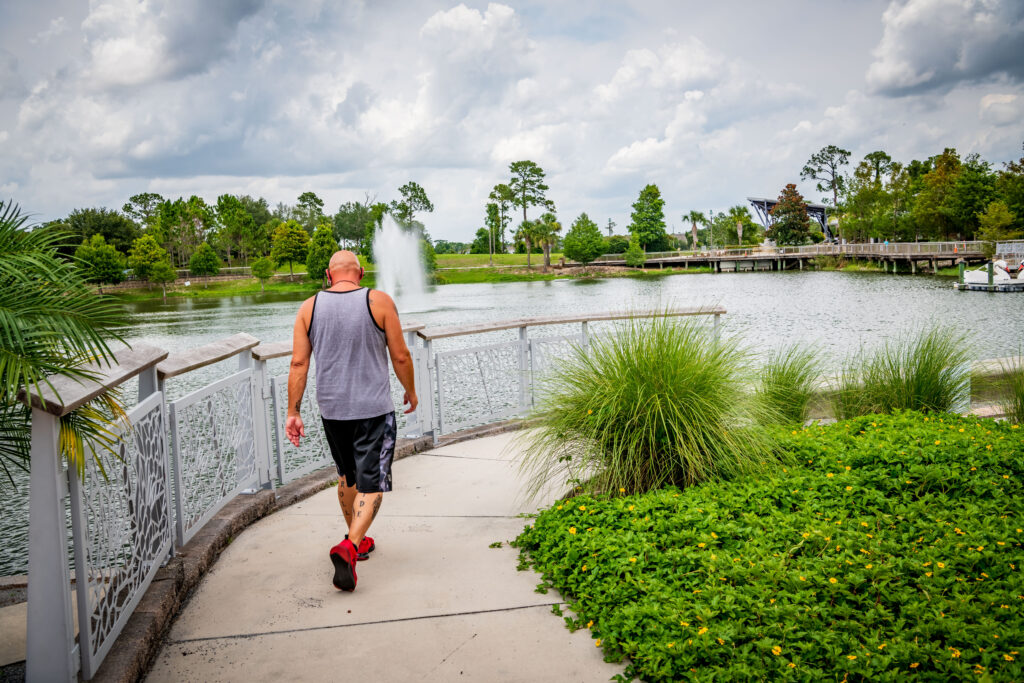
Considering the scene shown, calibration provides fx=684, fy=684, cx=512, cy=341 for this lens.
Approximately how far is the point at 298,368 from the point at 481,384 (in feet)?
10.9

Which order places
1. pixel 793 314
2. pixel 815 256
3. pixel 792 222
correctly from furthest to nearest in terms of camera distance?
1. pixel 792 222
2. pixel 815 256
3. pixel 793 314

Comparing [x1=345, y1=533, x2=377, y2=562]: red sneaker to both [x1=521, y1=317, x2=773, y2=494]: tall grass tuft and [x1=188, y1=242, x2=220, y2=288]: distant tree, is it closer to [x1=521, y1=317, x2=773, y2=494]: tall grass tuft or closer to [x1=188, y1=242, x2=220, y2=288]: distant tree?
[x1=521, y1=317, x2=773, y2=494]: tall grass tuft

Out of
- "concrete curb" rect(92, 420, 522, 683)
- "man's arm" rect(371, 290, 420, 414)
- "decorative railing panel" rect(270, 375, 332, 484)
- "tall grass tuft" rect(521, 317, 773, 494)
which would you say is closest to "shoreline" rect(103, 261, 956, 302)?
"decorative railing panel" rect(270, 375, 332, 484)

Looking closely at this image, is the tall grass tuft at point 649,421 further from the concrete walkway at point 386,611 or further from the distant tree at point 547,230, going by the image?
the distant tree at point 547,230

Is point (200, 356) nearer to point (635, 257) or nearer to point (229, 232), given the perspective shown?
point (635, 257)

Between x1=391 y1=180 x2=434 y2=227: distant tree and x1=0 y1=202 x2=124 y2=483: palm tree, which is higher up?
x1=391 y1=180 x2=434 y2=227: distant tree

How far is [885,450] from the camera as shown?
4.44 meters

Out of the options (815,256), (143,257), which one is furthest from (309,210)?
(815,256)

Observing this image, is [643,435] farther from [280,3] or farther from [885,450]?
[280,3]

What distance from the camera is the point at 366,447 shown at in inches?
134

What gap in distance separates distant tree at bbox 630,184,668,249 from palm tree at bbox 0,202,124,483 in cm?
9503

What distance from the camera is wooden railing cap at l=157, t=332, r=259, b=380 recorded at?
3291 millimetres

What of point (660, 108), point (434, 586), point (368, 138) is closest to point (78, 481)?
point (434, 586)

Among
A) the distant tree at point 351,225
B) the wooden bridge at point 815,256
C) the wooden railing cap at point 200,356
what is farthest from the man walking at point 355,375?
the distant tree at point 351,225
